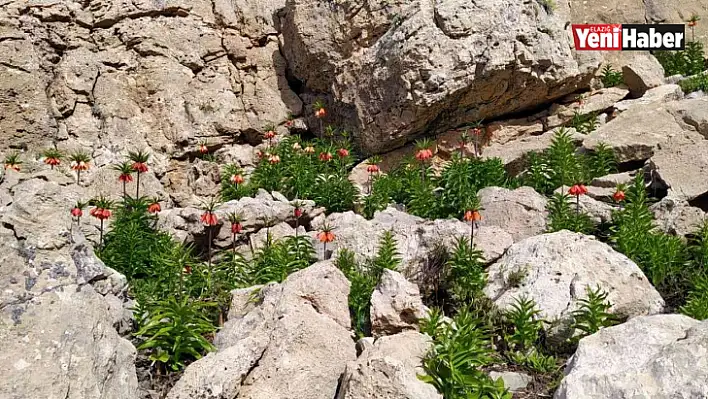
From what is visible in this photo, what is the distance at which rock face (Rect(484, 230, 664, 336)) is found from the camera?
20.9 feet

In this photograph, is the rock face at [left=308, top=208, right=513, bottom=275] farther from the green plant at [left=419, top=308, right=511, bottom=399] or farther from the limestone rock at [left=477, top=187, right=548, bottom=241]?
the green plant at [left=419, top=308, right=511, bottom=399]

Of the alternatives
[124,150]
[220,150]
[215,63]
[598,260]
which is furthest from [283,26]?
[598,260]

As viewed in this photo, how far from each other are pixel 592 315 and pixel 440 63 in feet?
20.7

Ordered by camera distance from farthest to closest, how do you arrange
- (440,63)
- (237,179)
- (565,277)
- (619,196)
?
(440,63)
(237,179)
(619,196)
(565,277)

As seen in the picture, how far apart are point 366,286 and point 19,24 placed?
30.3 ft

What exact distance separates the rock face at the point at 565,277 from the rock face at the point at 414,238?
37 centimetres

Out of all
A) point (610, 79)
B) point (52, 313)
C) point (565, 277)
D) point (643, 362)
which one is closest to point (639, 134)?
point (610, 79)

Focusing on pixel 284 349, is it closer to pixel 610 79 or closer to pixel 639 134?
pixel 639 134

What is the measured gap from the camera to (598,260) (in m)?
6.76

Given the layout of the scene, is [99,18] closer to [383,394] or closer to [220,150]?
[220,150]

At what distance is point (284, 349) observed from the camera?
532 cm

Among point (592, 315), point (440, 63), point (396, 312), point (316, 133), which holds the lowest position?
point (316, 133)

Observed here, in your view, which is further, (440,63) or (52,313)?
(440,63)

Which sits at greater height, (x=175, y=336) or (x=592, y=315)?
(x=175, y=336)
